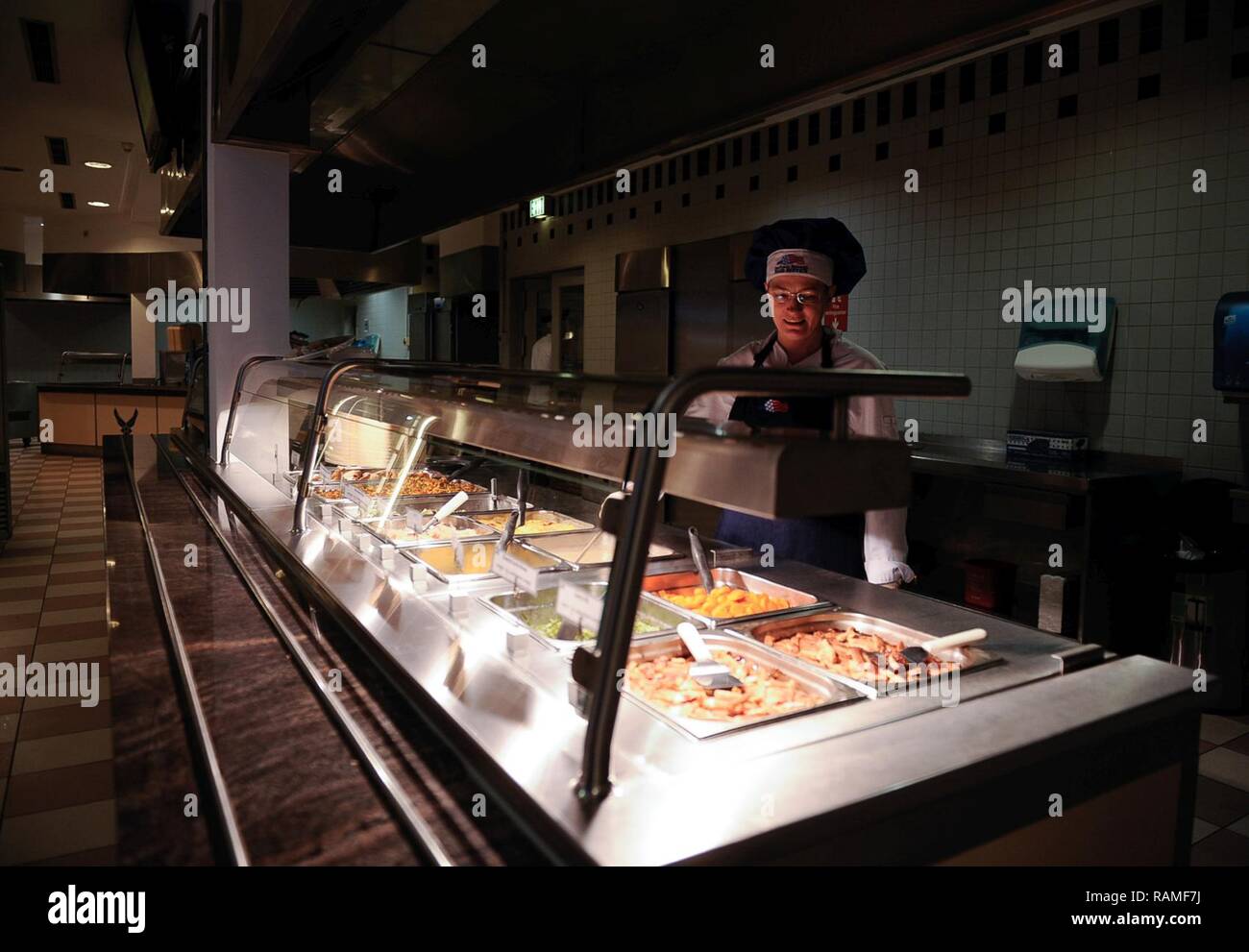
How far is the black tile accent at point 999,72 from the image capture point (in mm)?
4016

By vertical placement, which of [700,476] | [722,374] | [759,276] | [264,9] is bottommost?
[700,476]

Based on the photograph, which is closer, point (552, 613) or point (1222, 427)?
point (552, 613)

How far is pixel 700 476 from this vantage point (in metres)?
1.08

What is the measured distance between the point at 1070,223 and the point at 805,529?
7.40 feet

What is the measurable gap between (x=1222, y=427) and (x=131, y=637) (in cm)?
375

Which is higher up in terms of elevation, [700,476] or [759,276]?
[759,276]

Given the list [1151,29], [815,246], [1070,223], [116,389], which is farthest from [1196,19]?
[116,389]

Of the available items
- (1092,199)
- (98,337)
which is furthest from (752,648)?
(98,337)

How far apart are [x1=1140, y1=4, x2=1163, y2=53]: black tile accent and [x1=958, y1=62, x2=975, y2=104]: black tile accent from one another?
78 cm

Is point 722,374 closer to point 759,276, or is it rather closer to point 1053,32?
point 759,276

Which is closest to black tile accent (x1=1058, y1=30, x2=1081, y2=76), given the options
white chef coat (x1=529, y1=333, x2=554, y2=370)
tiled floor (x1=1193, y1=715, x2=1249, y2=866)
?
tiled floor (x1=1193, y1=715, x2=1249, y2=866)

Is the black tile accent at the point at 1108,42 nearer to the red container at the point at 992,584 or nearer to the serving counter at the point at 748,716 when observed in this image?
the red container at the point at 992,584

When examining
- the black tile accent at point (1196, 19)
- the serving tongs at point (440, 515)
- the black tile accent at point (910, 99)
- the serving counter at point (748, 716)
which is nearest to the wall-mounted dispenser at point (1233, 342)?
the black tile accent at point (1196, 19)

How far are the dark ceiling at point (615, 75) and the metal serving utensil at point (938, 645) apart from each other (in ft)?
3.28
